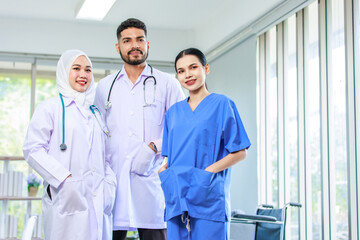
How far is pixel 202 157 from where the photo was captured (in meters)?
1.86

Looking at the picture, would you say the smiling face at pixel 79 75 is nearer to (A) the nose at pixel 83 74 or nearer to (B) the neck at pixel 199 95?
(A) the nose at pixel 83 74

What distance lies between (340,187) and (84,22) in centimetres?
→ 363

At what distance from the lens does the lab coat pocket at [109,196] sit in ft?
6.98

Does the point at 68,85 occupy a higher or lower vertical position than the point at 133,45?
lower

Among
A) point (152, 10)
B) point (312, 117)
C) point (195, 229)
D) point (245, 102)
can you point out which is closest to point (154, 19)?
point (152, 10)

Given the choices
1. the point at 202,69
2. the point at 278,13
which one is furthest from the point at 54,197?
the point at 278,13

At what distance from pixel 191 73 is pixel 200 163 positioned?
374 mm

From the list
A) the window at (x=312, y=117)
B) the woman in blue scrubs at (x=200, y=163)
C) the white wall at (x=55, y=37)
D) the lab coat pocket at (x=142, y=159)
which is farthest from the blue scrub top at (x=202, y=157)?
the white wall at (x=55, y=37)

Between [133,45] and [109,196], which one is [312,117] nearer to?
[133,45]

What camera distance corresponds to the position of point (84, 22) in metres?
5.79

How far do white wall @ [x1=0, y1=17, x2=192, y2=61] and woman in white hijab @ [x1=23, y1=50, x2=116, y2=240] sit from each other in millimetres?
3684

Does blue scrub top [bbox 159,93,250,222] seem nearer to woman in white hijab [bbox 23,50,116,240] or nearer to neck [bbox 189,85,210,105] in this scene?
neck [bbox 189,85,210,105]

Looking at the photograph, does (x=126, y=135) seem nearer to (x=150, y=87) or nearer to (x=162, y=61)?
(x=150, y=87)

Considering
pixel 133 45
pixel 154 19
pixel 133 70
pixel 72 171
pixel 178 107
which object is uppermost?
pixel 154 19
